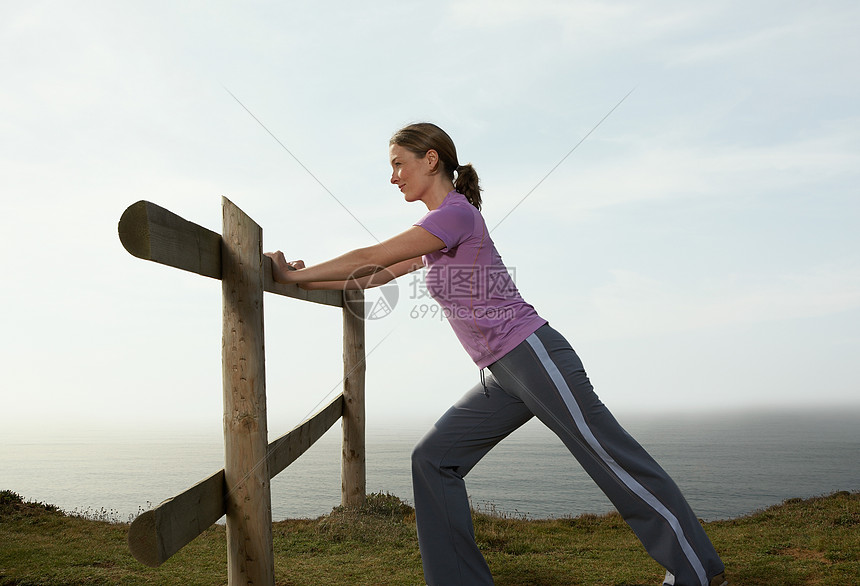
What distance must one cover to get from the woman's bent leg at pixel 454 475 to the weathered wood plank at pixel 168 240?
1.27 meters

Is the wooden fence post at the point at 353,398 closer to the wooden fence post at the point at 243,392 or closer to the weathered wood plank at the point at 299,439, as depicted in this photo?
the weathered wood plank at the point at 299,439

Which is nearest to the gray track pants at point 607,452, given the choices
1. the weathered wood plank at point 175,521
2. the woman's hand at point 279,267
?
the woman's hand at point 279,267

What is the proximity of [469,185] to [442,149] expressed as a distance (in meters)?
0.21

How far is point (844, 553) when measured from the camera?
4.23 meters

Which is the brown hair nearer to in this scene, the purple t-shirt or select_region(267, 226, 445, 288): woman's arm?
the purple t-shirt

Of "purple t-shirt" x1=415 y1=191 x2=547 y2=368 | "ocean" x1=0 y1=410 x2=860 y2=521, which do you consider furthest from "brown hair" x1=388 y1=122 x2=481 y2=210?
"ocean" x1=0 y1=410 x2=860 y2=521

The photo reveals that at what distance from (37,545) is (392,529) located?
2795 mm

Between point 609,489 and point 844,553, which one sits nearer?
point 609,489

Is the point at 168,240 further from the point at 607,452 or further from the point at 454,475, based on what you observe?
the point at 607,452

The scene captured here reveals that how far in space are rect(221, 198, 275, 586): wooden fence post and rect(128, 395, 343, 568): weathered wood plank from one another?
100mm

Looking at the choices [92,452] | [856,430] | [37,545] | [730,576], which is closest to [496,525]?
[730,576]

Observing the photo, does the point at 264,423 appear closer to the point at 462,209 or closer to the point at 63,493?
the point at 462,209

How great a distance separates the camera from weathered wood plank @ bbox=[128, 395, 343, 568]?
2070mm

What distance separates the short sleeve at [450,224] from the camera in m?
2.68
